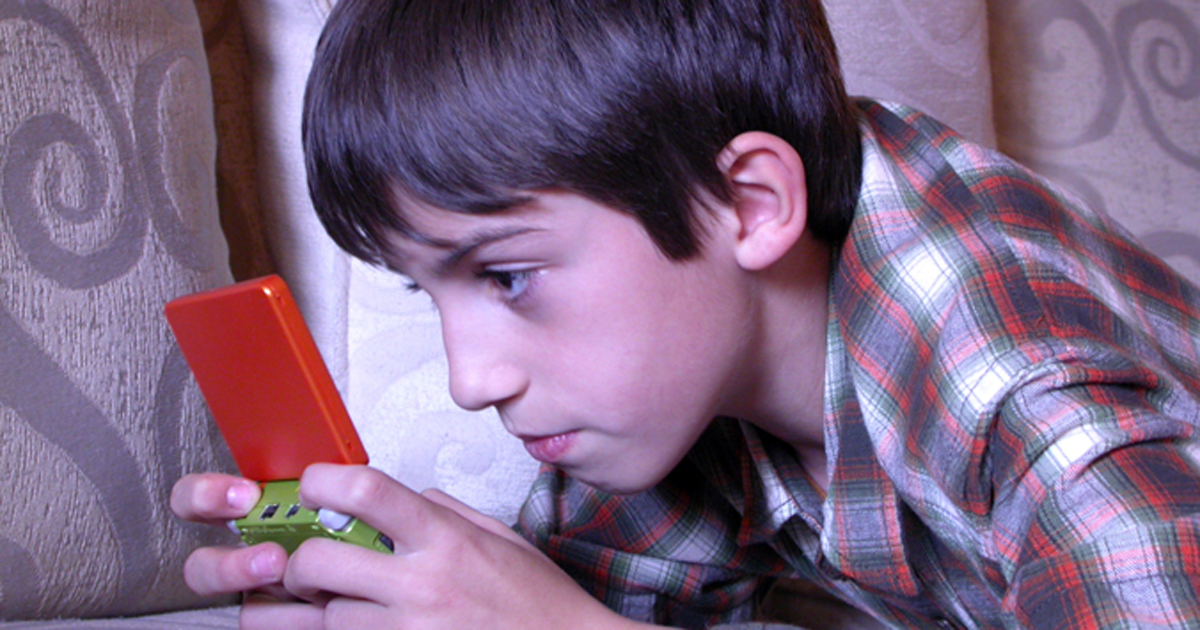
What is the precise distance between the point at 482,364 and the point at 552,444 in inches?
2.6

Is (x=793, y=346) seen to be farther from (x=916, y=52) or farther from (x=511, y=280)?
(x=916, y=52)

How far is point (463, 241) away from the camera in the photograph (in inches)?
20.4

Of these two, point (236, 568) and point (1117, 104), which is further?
point (1117, 104)

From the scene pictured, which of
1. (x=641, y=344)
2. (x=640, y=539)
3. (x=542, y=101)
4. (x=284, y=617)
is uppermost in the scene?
(x=542, y=101)

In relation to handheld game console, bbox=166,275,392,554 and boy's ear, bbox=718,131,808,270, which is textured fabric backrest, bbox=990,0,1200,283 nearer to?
boy's ear, bbox=718,131,808,270

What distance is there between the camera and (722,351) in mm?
591

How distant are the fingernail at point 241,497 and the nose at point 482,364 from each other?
121 millimetres

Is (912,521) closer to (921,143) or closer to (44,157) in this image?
(921,143)

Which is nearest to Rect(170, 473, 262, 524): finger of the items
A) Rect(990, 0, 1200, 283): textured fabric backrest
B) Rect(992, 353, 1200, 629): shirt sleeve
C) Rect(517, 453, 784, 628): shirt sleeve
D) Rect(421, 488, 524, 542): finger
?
Rect(421, 488, 524, 542): finger

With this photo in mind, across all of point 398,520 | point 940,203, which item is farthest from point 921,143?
point 398,520

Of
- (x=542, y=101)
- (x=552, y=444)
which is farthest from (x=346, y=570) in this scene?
(x=542, y=101)

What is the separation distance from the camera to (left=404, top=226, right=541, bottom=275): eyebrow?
0.51 metres

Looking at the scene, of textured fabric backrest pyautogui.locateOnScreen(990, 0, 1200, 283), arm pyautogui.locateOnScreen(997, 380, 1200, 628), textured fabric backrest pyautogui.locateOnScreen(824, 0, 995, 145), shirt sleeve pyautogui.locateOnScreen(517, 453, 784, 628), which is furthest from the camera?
textured fabric backrest pyautogui.locateOnScreen(990, 0, 1200, 283)

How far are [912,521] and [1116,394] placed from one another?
209 mm
